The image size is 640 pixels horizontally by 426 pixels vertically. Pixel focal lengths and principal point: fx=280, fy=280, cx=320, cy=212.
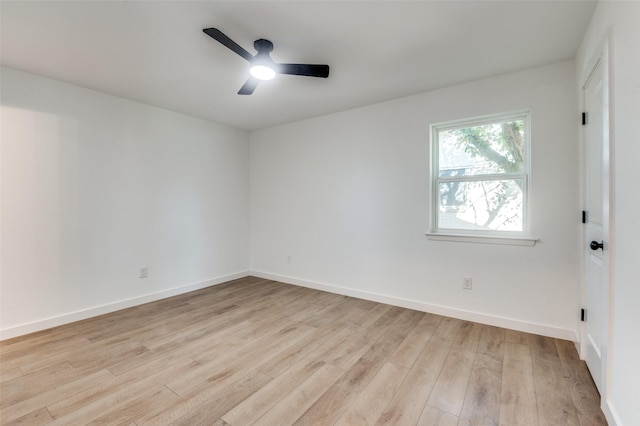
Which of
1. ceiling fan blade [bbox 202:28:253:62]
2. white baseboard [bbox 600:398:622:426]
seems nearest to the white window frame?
white baseboard [bbox 600:398:622:426]

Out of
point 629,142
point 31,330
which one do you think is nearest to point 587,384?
point 629,142

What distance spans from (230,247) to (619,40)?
175 inches

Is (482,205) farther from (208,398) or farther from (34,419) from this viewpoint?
(34,419)

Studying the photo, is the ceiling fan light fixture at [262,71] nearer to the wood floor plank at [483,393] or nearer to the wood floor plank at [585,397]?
the wood floor plank at [483,393]

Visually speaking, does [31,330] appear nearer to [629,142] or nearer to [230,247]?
[230,247]

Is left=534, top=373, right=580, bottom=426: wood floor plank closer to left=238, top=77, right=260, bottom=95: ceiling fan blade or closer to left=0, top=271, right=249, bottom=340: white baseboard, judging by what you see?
left=238, top=77, right=260, bottom=95: ceiling fan blade

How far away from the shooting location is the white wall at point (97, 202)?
256 centimetres

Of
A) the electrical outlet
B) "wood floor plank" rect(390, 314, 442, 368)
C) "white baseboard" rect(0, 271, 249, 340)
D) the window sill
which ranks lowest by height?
"wood floor plank" rect(390, 314, 442, 368)

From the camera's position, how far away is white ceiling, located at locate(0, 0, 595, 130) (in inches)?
70.4

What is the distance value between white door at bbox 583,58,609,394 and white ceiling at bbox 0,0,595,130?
0.54 metres

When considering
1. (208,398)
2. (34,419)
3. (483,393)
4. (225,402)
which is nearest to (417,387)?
(483,393)

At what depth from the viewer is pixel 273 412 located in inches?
62.7

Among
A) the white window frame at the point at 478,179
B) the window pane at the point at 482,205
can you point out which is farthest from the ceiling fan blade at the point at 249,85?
the window pane at the point at 482,205

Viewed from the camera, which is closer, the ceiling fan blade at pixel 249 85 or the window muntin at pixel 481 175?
the ceiling fan blade at pixel 249 85
